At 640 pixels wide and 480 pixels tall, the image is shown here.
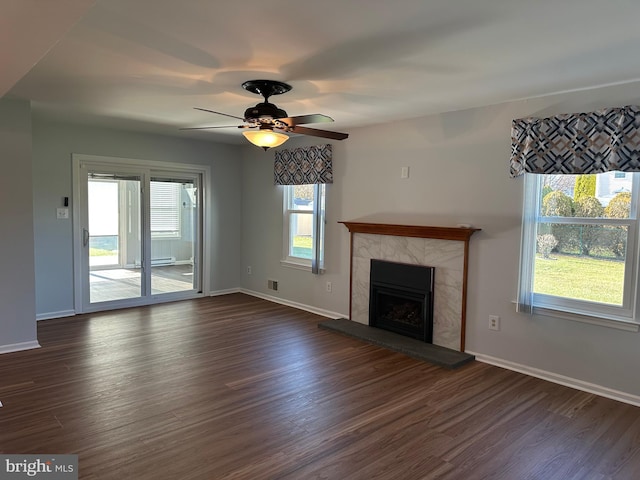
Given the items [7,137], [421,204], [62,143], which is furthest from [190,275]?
[421,204]

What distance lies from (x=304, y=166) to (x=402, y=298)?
215cm

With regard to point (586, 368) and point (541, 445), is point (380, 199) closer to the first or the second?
point (586, 368)

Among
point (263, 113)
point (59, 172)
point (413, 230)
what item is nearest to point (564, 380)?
point (413, 230)

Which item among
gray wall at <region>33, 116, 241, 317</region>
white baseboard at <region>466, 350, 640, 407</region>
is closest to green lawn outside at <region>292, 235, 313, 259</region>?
gray wall at <region>33, 116, 241, 317</region>

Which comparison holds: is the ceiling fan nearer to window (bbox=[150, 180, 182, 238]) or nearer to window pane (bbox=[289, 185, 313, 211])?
window pane (bbox=[289, 185, 313, 211])

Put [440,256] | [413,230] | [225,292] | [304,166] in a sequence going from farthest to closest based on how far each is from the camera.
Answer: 1. [225,292]
2. [304,166]
3. [413,230]
4. [440,256]

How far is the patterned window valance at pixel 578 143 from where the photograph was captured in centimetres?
309

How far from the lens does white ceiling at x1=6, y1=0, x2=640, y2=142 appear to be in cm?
203

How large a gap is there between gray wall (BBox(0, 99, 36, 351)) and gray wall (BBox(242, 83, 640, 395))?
313 centimetres

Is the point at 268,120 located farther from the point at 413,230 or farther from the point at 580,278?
the point at 580,278

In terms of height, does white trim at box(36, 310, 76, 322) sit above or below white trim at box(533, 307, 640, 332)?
below

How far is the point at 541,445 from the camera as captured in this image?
8.74 feet

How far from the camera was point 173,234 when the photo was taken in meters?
6.38

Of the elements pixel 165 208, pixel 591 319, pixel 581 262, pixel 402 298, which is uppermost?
pixel 165 208
